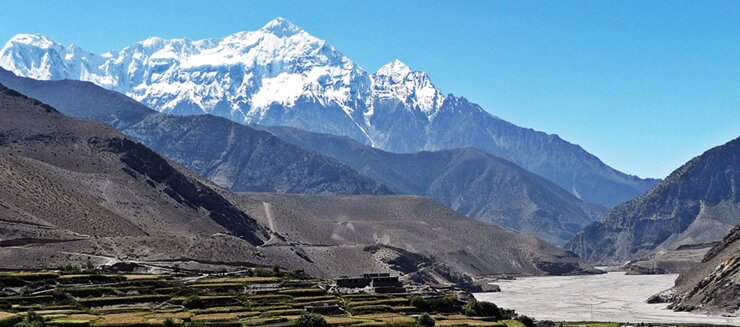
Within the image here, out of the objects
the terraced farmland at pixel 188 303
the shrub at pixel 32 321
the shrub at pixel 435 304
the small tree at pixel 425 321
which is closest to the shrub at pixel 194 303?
the terraced farmland at pixel 188 303

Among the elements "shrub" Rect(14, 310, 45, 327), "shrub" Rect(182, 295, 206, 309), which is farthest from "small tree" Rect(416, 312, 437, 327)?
"shrub" Rect(14, 310, 45, 327)

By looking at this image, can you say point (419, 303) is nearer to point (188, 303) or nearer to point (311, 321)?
point (311, 321)

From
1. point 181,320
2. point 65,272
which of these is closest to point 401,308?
point 181,320

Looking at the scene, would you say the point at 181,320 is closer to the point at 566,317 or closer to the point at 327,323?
the point at 327,323

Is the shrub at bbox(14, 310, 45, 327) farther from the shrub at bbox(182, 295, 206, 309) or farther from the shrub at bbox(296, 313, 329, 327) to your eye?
the shrub at bbox(296, 313, 329, 327)

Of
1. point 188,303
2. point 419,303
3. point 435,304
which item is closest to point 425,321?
point 419,303

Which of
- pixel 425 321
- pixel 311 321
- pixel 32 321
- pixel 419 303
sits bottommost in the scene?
pixel 425 321

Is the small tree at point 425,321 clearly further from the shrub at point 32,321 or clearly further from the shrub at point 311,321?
the shrub at point 32,321
